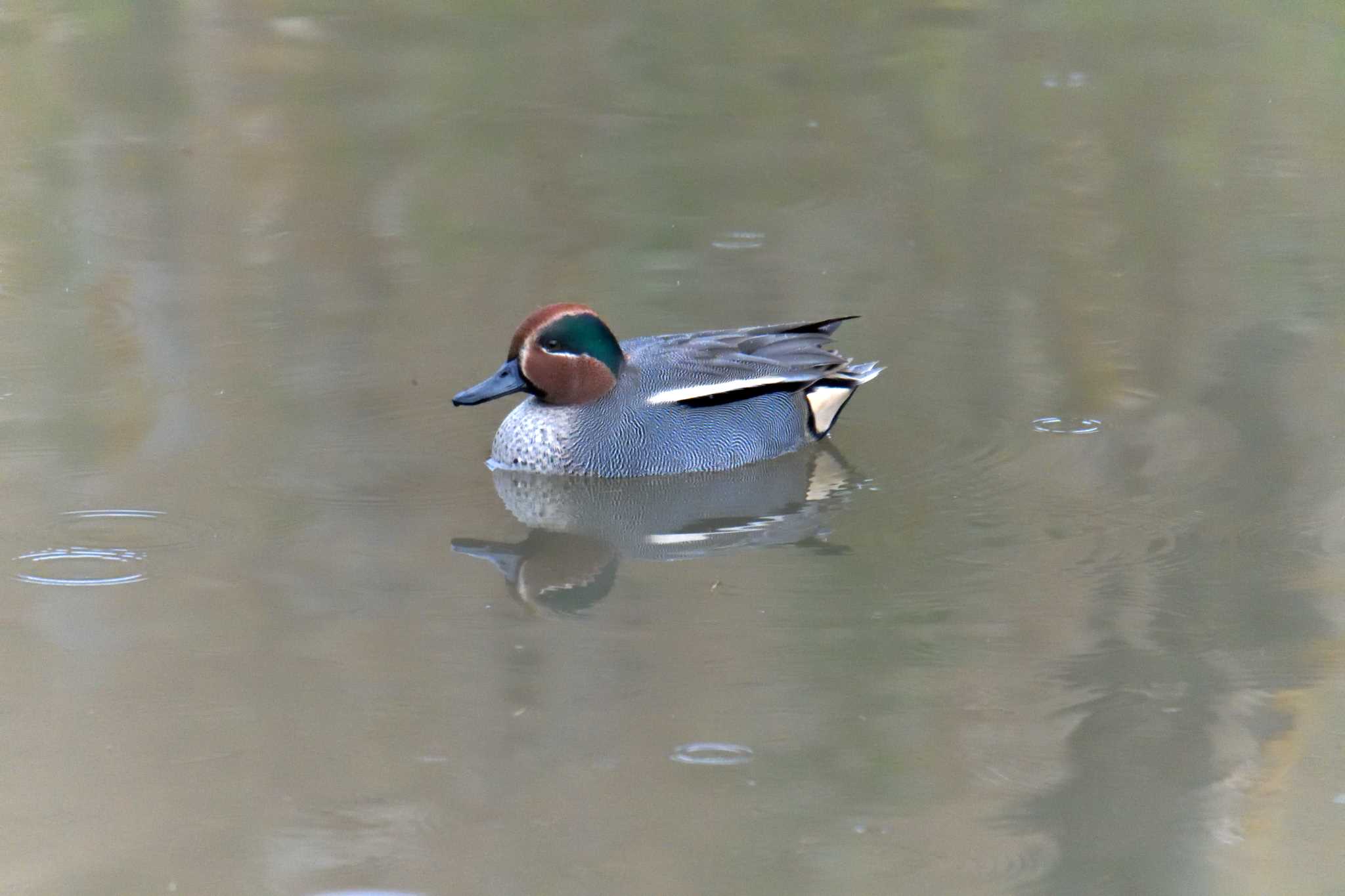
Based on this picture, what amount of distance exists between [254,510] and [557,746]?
203cm

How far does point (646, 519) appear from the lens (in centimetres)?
678

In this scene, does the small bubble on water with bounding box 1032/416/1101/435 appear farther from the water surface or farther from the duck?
the duck

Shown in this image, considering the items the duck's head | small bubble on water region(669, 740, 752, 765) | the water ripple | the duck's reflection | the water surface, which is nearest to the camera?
the water surface

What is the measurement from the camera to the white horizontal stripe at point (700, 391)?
23.7ft

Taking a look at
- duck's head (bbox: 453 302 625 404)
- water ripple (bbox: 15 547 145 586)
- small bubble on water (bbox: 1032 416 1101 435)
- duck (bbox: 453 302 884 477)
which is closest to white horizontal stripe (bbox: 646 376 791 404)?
duck (bbox: 453 302 884 477)

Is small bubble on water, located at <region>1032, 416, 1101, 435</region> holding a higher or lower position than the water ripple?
lower

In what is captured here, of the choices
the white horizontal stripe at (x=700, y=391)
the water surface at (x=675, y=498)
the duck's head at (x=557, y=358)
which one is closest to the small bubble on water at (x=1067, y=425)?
the water surface at (x=675, y=498)

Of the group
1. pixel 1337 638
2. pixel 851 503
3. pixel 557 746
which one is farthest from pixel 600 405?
pixel 1337 638

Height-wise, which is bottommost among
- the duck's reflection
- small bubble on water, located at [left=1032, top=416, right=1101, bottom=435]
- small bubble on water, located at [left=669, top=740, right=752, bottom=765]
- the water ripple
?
the duck's reflection

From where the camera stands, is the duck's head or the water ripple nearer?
the water ripple

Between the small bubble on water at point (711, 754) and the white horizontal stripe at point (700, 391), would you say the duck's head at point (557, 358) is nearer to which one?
Answer: the white horizontal stripe at point (700, 391)

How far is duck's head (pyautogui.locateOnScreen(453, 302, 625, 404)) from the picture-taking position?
7.15 m

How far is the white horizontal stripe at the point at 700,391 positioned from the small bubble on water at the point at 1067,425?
1070mm

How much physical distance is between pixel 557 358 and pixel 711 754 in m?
2.67
